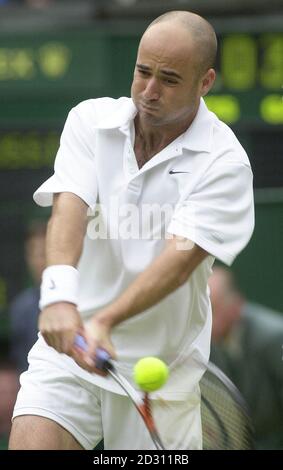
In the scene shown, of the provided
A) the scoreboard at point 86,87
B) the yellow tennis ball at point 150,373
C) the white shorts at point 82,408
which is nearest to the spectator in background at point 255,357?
the scoreboard at point 86,87

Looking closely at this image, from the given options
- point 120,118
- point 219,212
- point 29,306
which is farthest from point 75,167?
point 29,306

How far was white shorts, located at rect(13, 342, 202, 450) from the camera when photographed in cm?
496

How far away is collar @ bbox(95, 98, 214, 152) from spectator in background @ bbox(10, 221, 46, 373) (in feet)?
10.3

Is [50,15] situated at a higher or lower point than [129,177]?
higher

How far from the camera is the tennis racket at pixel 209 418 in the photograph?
5.05m

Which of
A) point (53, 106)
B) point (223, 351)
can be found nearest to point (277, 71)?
point (53, 106)

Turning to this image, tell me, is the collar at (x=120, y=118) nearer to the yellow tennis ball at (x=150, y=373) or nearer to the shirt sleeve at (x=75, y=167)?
the shirt sleeve at (x=75, y=167)

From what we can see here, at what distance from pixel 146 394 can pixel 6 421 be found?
393 centimetres

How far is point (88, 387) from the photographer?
503cm

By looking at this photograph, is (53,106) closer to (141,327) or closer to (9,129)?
(9,129)

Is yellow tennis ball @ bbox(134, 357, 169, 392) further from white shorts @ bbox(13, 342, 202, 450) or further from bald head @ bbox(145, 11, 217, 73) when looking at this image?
bald head @ bbox(145, 11, 217, 73)

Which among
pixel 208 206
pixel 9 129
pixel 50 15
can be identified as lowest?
pixel 208 206

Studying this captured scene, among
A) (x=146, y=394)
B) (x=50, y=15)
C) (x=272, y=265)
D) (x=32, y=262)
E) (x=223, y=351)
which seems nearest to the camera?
(x=146, y=394)

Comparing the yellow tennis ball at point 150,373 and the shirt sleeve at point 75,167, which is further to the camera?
the shirt sleeve at point 75,167
